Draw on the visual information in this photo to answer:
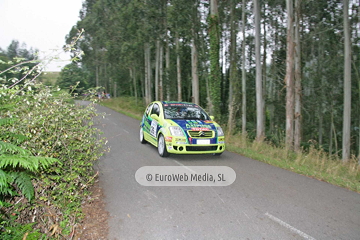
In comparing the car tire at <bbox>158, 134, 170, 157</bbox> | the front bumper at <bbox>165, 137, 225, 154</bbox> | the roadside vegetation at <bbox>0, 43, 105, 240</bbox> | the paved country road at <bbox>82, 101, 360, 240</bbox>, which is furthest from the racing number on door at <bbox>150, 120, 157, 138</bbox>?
the roadside vegetation at <bbox>0, 43, 105, 240</bbox>

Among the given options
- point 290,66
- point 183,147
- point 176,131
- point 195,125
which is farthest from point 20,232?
point 290,66

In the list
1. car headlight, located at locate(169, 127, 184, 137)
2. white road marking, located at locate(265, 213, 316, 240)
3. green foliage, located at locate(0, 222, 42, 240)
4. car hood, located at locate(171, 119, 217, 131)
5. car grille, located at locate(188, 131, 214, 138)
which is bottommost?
white road marking, located at locate(265, 213, 316, 240)

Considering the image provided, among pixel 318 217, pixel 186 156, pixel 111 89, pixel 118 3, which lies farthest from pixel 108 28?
pixel 318 217

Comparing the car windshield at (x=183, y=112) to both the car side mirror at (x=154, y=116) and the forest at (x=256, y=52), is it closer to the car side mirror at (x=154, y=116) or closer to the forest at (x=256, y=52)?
the car side mirror at (x=154, y=116)

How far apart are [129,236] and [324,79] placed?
29.8 metres

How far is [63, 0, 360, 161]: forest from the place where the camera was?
16.5m

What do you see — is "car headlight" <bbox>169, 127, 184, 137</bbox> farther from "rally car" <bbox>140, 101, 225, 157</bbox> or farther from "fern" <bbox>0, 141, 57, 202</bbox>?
"fern" <bbox>0, 141, 57, 202</bbox>

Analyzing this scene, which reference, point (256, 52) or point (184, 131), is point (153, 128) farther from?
point (256, 52)

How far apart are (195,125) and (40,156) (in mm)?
5217

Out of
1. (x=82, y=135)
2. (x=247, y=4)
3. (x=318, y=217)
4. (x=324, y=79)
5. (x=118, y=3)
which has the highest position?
(x=118, y=3)

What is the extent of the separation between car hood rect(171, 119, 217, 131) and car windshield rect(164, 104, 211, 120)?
438 millimetres

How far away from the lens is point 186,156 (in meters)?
9.25

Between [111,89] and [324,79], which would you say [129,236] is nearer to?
[324,79]

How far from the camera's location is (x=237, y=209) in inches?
194
